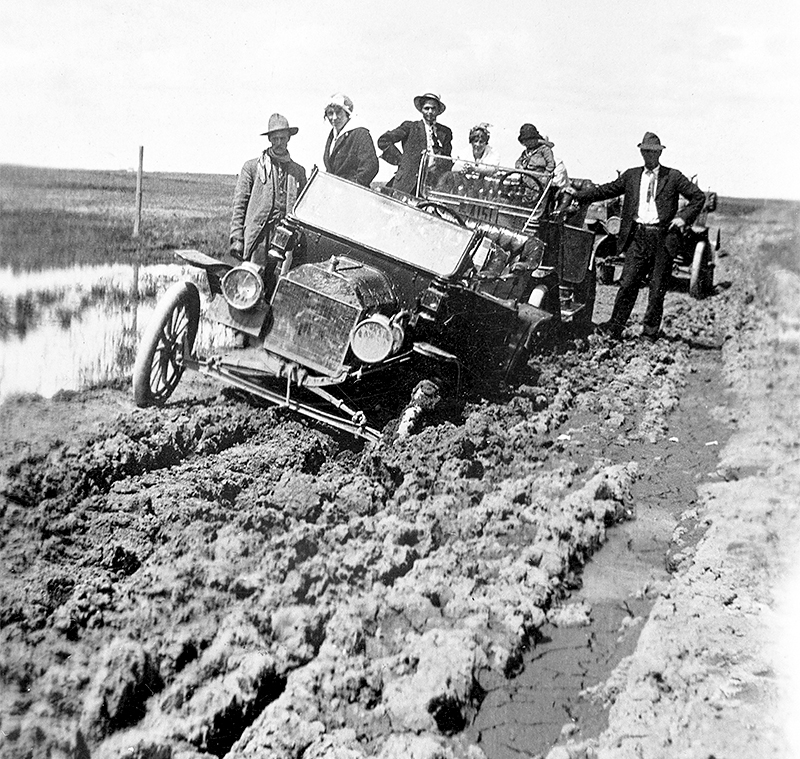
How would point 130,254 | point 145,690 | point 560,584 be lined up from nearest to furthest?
point 145,690 < point 560,584 < point 130,254

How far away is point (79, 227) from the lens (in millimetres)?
10438

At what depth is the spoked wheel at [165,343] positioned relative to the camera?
518 cm

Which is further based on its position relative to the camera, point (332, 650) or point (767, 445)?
point (767, 445)

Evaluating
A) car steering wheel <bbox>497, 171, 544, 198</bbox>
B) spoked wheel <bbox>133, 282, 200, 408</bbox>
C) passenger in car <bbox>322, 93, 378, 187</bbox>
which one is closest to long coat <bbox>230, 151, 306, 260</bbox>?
passenger in car <bbox>322, 93, 378, 187</bbox>

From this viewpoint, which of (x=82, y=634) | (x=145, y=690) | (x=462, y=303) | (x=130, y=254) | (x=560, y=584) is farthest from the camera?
(x=130, y=254)

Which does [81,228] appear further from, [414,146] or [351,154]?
[351,154]

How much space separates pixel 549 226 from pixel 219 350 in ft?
12.6

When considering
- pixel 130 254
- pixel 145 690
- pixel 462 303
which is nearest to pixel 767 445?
pixel 462 303

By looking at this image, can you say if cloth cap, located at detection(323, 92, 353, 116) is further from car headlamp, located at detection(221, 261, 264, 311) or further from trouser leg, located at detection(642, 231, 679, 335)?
trouser leg, located at detection(642, 231, 679, 335)

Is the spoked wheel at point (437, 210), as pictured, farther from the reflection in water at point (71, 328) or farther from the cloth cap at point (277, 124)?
the reflection in water at point (71, 328)

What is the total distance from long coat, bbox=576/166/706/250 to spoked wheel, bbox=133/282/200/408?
409 cm

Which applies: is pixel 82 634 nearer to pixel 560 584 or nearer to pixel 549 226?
pixel 560 584

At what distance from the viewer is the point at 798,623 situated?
10.9 feet

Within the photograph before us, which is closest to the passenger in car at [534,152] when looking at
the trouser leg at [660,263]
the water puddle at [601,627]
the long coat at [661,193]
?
the long coat at [661,193]
